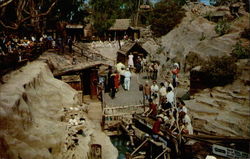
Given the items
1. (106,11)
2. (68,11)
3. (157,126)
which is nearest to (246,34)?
(157,126)

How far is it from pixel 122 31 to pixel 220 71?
1435 inches

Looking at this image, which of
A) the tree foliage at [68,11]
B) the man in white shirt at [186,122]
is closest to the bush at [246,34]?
the man in white shirt at [186,122]

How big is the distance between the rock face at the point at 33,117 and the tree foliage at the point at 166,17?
32497 mm

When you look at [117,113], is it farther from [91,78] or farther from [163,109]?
[91,78]

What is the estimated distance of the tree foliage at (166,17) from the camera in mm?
49062

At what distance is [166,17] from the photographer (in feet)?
163

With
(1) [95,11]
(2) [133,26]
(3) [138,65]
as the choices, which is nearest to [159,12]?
(2) [133,26]

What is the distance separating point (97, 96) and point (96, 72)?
2179mm

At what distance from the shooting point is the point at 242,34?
30.3m

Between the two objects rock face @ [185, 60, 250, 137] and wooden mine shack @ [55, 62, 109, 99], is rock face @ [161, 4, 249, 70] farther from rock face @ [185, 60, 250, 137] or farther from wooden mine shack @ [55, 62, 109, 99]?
wooden mine shack @ [55, 62, 109, 99]

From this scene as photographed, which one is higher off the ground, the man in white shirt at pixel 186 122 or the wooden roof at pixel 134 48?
the wooden roof at pixel 134 48

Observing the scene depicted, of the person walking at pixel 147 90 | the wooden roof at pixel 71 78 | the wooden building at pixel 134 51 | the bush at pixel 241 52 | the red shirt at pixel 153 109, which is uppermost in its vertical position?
the bush at pixel 241 52

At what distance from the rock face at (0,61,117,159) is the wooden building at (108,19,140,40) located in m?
36.0

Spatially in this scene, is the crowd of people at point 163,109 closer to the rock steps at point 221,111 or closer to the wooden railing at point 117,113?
the wooden railing at point 117,113
